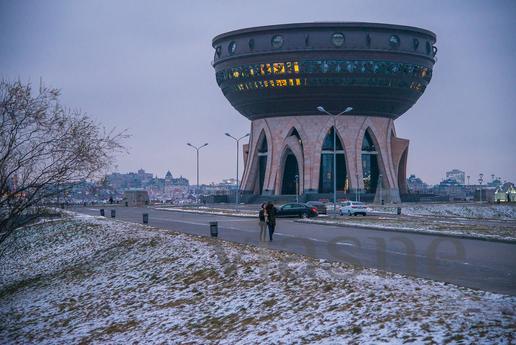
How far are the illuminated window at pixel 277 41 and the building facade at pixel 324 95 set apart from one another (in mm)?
155

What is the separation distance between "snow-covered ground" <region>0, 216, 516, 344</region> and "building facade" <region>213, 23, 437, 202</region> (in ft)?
237

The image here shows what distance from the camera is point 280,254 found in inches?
918

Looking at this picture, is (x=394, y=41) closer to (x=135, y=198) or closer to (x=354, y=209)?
(x=135, y=198)

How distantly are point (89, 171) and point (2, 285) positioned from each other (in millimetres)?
11032

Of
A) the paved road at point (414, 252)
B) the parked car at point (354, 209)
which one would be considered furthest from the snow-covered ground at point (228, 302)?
the parked car at point (354, 209)

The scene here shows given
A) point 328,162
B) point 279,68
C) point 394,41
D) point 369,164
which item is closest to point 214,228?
point 279,68

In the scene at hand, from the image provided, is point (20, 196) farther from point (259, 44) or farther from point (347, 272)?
point (259, 44)

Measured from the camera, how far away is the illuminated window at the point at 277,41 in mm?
102938

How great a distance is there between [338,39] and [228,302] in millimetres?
87164

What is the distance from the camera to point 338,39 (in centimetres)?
10156

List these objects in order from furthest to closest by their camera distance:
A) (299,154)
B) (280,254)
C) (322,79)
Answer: (299,154) < (322,79) < (280,254)

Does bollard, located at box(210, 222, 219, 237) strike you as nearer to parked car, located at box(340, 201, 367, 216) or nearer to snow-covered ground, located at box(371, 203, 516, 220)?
parked car, located at box(340, 201, 367, 216)

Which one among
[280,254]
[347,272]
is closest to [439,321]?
[347,272]

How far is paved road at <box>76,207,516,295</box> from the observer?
17.9m
